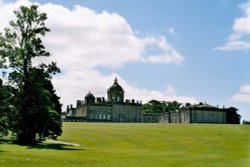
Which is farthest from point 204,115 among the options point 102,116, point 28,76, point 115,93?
point 28,76

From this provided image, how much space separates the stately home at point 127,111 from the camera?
180 meters

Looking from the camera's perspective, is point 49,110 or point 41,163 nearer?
point 41,163

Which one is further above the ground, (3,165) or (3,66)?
(3,66)

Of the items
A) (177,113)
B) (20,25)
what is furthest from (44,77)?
(177,113)

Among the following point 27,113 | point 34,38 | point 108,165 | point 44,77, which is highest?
point 34,38

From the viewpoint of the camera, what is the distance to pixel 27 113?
47000 mm

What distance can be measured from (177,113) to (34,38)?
143 meters

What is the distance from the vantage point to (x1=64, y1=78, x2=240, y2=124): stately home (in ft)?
590

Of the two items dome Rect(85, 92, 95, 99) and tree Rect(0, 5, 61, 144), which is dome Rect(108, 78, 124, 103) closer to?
dome Rect(85, 92, 95, 99)

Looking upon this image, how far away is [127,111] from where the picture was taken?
625 ft

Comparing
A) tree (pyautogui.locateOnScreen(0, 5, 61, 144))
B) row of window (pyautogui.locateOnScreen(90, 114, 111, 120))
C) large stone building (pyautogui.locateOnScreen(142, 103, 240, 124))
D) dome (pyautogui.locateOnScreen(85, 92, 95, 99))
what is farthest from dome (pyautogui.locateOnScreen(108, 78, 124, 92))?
tree (pyautogui.locateOnScreen(0, 5, 61, 144))

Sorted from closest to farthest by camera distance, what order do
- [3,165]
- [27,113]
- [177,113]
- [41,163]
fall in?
[3,165] < [41,163] < [27,113] < [177,113]

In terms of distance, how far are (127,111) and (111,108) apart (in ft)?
26.8

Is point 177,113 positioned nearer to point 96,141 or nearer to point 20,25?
point 96,141
